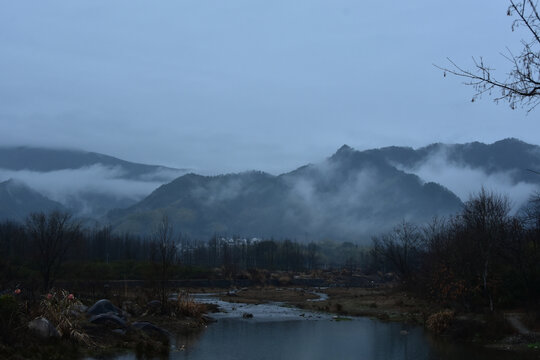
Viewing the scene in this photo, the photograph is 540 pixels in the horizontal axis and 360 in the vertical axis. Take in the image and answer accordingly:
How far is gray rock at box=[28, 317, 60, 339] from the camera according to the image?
72.0ft

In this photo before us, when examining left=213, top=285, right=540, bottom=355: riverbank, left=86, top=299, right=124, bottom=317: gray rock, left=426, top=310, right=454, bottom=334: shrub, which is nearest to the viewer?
left=213, top=285, right=540, bottom=355: riverbank

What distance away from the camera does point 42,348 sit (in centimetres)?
2034

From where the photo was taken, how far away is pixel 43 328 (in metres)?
22.2

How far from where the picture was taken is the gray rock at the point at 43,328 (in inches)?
864

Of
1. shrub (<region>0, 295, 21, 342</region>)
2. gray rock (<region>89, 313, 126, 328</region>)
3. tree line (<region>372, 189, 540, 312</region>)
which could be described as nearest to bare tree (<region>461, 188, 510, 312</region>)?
tree line (<region>372, 189, 540, 312</region>)

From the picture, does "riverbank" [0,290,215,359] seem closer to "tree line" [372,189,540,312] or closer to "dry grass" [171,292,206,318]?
"dry grass" [171,292,206,318]

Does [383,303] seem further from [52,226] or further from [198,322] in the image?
[52,226]

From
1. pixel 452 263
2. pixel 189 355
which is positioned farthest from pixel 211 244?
pixel 189 355

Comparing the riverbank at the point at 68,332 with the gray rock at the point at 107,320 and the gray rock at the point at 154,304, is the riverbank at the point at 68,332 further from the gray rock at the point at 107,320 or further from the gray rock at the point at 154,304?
the gray rock at the point at 154,304

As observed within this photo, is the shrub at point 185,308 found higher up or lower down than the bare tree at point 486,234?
lower down

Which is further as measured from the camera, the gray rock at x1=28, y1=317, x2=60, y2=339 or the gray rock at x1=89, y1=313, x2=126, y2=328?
the gray rock at x1=89, y1=313, x2=126, y2=328

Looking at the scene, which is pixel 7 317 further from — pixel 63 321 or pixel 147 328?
pixel 147 328

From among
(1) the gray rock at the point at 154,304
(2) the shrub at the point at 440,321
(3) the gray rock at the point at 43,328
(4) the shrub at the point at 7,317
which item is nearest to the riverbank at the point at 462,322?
(2) the shrub at the point at 440,321

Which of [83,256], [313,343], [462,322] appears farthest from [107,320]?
[83,256]
